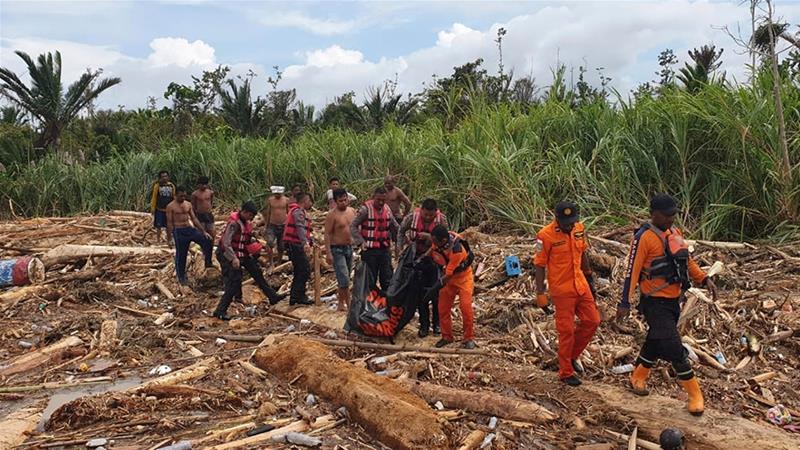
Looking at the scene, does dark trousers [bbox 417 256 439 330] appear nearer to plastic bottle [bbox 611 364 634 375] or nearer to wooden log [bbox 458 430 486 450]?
plastic bottle [bbox 611 364 634 375]

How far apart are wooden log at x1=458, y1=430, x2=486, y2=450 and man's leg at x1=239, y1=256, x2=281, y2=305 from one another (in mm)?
4906

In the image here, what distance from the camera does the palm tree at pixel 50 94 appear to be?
22.3m

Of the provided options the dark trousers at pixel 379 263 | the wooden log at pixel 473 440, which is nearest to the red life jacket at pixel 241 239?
the dark trousers at pixel 379 263

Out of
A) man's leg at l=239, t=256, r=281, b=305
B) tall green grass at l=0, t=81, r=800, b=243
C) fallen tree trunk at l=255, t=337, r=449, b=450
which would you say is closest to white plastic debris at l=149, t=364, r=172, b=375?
fallen tree trunk at l=255, t=337, r=449, b=450

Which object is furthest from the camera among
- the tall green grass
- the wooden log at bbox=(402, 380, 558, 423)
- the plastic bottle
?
the tall green grass

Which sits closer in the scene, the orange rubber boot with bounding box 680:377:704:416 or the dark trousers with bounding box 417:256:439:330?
the orange rubber boot with bounding box 680:377:704:416

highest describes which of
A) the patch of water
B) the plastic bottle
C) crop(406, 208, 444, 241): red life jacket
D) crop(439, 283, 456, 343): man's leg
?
crop(406, 208, 444, 241): red life jacket

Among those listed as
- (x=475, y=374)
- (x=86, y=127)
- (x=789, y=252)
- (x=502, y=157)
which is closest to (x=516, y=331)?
(x=475, y=374)

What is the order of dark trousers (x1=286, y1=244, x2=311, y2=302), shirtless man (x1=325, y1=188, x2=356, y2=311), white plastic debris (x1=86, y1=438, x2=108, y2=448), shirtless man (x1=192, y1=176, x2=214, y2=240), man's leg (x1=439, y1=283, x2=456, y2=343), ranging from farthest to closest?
1. shirtless man (x1=192, y1=176, x2=214, y2=240)
2. dark trousers (x1=286, y1=244, x2=311, y2=302)
3. shirtless man (x1=325, y1=188, x2=356, y2=311)
4. man's leg (x1=439, y1=283, x2=456, y2=343)
5. white plastic debris (x1=86, y1=438, x2=108, y2=448)

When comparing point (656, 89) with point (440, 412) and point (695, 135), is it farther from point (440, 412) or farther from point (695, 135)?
point (440, 412)

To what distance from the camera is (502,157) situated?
1120 centimetres

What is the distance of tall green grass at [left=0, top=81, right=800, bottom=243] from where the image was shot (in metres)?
9.22

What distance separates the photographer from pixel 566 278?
5418mm

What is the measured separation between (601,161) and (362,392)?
7.42 meters
